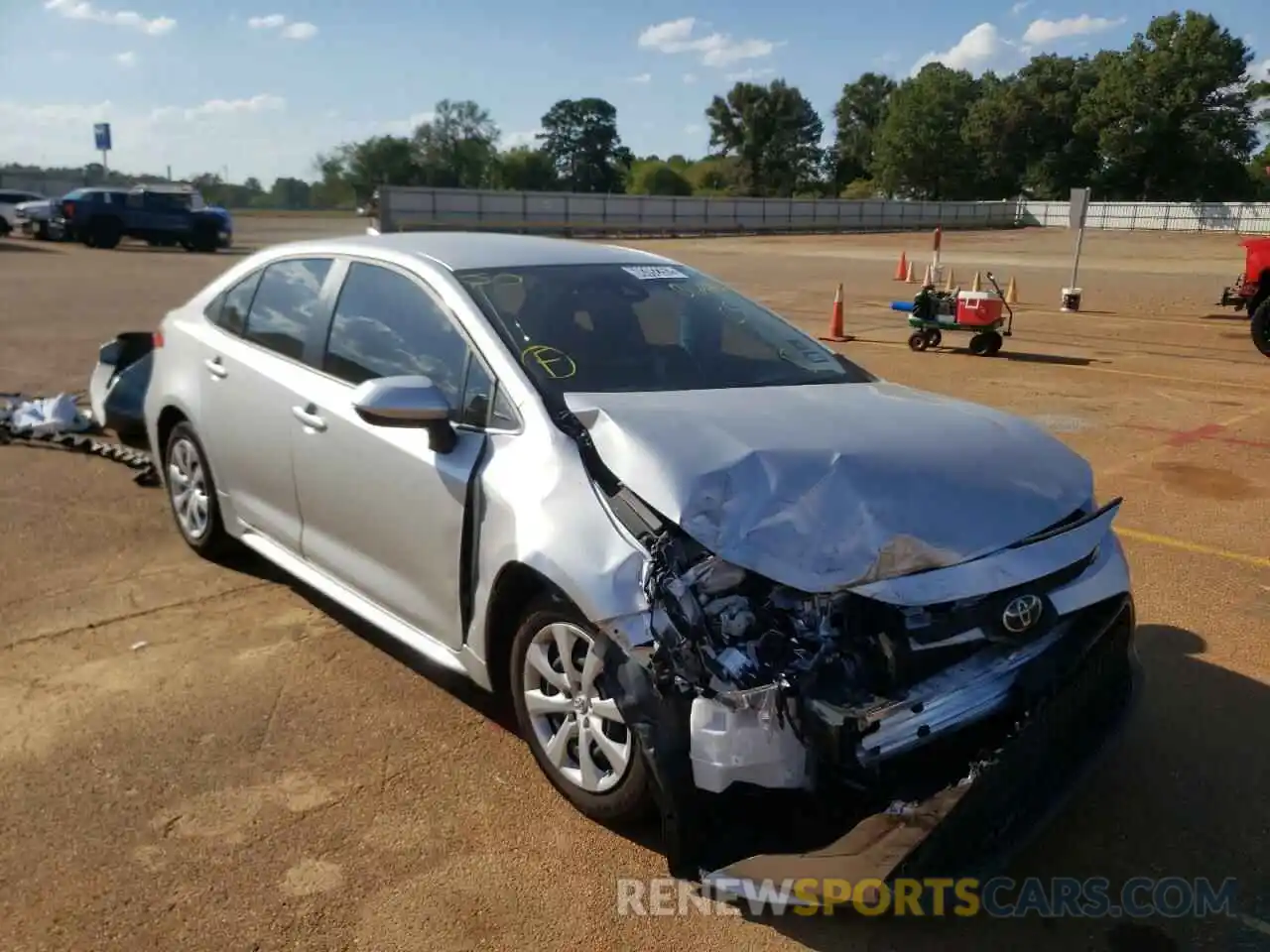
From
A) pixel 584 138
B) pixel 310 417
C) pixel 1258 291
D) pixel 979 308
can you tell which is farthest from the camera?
pixel 584 138

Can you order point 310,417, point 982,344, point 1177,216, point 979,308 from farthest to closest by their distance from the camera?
point 1177,216, point 982,344, point 979,308, point 310,417

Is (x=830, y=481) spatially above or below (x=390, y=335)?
below

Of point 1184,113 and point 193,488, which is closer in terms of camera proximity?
point 193,488

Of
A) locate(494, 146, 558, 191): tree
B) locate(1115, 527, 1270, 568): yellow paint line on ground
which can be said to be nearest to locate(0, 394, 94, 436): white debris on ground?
locate(1115, 527, 1270, 568): yellow paint line on ground

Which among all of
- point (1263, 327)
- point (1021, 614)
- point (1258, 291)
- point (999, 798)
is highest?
point (1258, 291)

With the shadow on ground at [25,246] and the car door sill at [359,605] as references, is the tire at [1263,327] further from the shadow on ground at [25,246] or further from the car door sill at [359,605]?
the shadow on ground at [25,246]

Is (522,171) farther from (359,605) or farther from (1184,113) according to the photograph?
(359,605)

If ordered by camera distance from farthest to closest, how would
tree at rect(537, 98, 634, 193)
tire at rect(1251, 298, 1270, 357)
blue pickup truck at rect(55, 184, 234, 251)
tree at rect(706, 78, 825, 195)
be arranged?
tree at rect(537, 98, 634, 193) → tree at rect(706, 78, 825, 195) → blue pickup truck at rect(55, 184, 234, 251) → tire at rect(1251, 298, 1270, 357)

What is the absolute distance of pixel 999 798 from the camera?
2.65 metres

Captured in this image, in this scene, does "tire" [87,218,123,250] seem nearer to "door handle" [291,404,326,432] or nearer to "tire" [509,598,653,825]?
"door handle" [291,404,326,432]

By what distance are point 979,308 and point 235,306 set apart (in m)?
9.08

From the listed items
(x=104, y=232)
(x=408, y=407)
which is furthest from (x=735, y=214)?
(x=408, y=407)

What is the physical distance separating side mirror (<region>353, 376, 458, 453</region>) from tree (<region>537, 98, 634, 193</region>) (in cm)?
12757

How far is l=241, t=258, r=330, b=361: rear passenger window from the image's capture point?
14.5ft
